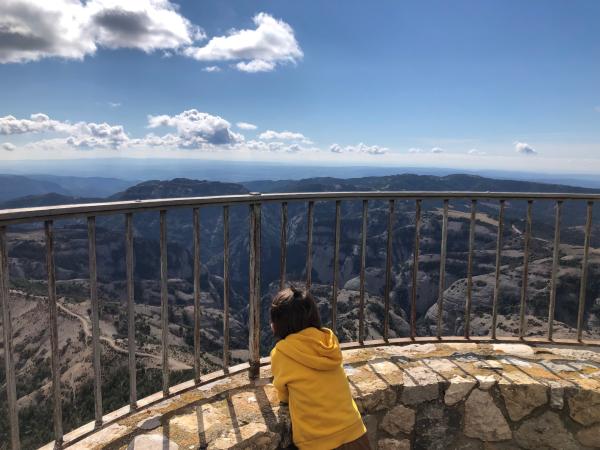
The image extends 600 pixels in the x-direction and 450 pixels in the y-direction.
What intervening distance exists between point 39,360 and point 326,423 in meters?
47.6

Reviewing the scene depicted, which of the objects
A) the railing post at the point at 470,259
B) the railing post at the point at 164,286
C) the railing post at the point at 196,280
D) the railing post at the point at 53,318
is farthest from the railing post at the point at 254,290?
the railing post at the point at 470,259

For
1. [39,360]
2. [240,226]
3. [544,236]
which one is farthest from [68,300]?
[240,226]

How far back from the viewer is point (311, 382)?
7.70 feet

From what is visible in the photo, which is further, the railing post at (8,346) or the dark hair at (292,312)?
the dark hair at (292,312)

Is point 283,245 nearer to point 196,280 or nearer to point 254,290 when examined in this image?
point 254,290

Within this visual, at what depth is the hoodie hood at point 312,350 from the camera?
2344 millimetres

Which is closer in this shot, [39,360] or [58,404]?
[58,404]

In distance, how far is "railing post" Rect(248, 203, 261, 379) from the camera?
122 inches

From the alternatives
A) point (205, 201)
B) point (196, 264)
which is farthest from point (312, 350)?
point (205, 201)

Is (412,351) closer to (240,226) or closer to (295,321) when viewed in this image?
(295,321)

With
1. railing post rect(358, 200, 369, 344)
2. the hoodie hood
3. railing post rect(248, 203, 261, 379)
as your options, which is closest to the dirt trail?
railing post rect(358, 200, 369, 344)

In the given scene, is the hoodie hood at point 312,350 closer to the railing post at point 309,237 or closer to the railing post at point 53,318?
the railing post at point 309,237

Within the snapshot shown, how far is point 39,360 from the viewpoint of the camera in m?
41.6

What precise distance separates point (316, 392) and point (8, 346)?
1445 mm
